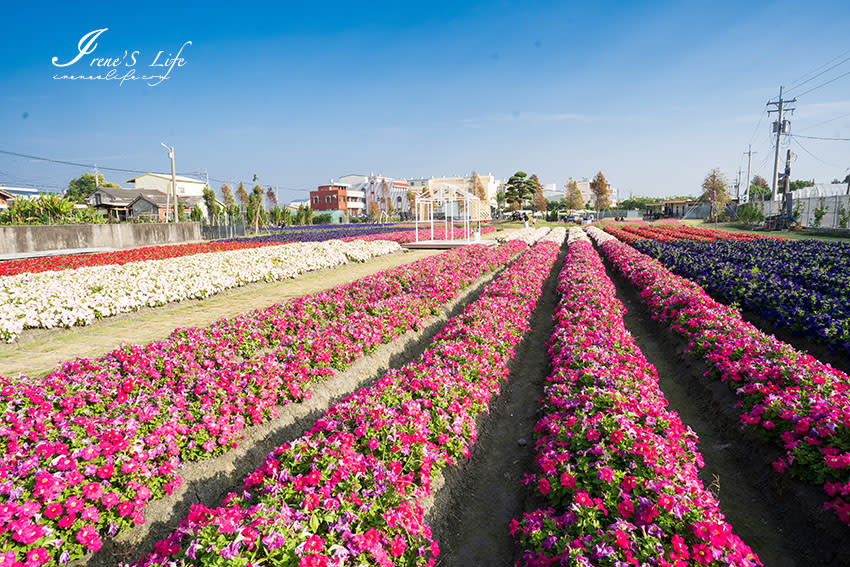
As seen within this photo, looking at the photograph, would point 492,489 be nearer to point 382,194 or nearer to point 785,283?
point 785,283

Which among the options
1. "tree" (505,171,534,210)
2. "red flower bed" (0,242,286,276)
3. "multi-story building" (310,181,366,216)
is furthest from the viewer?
"multi-story building" (310,181,366,216)

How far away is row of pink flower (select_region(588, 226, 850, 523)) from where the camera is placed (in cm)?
378

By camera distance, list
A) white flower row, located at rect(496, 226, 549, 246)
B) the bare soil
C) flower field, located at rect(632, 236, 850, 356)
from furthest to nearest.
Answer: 1. white flower row, located at rect(496, 226, 549, 246)
2. flower field, located at rect(632, 236, 850, 356)
3. the bare soil

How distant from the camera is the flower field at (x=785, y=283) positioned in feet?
25.6

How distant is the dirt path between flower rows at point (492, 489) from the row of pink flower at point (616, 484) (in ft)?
1.75

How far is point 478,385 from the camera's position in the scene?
18.7ft

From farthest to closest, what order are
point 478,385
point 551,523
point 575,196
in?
1. point 575,196
2. point 478,385
3. point 551,523

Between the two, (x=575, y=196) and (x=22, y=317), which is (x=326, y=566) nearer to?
(x=22, y=317)

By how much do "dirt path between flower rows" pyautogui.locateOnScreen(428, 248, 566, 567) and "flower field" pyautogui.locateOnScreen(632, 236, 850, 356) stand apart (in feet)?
17.6

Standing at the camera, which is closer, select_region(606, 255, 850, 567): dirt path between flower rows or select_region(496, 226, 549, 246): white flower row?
select_region(606, 255, 850, 567): dirt path between flower rows

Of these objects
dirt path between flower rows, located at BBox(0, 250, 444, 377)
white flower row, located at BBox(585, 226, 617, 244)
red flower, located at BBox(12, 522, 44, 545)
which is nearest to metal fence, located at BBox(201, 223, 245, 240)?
dirt path between flower rows, located at BBox(0, 250, 444, 377)

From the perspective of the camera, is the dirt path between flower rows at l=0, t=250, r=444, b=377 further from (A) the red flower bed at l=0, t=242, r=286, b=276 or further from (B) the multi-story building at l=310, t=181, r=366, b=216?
(B) the multi-story building at l=310, t=181, r=366, b=216

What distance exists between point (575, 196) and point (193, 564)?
282ft

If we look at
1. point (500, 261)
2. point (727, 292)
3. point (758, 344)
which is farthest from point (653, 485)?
point (500, 261)
